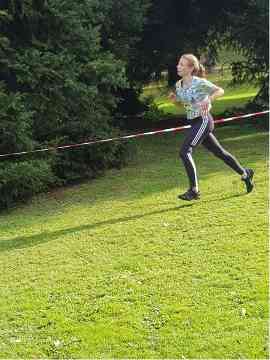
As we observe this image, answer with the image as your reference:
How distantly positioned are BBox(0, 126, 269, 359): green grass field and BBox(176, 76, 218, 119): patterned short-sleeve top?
1.25m

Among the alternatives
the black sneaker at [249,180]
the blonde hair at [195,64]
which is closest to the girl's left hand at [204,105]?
the blonde hair at [195,64]

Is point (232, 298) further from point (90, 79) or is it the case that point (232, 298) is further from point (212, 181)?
point (90, 79)

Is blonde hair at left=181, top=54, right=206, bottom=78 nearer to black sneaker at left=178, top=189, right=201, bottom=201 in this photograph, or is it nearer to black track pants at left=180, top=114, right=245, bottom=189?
→ black track pants at left=180, top=114, right=245, bottom=189

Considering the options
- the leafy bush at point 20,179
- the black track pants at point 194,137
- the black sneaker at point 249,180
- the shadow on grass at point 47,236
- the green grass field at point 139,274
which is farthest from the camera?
the leafy bush at point 20,179

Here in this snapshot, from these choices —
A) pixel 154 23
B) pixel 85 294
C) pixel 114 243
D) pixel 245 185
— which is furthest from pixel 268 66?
pixel 85 294

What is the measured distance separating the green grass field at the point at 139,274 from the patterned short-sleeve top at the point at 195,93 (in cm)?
125

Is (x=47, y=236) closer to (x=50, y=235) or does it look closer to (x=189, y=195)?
(x=50, y=235)

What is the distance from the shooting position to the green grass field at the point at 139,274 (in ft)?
15.0

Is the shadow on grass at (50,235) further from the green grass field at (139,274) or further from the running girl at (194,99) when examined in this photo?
the running girl at (194,99)

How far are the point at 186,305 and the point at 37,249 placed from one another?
258 centimetres

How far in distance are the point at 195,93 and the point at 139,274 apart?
9.24ft

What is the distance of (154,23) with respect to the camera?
15797 mm

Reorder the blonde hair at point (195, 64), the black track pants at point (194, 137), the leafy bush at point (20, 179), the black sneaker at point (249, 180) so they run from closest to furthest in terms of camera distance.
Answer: the blonde hair at point (195, 64) → the black track pants at point (194, 137) → the black sneaker at point (249, 180) → the leafy bush at point (20, 179)

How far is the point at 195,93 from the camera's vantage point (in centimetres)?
773
